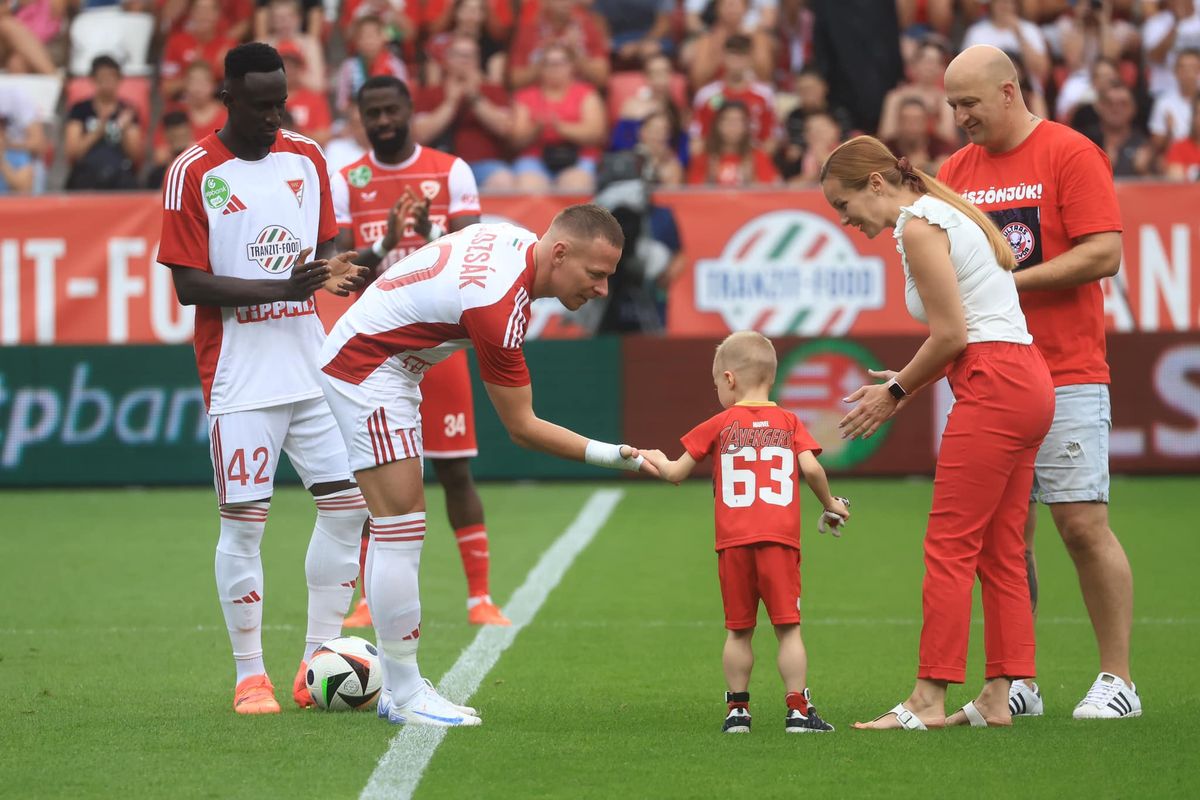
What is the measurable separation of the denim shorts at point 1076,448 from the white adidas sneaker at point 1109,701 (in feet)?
2.24

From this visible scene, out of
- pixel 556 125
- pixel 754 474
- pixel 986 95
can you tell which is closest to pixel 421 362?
pixel 754 474

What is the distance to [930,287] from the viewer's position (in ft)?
19.5

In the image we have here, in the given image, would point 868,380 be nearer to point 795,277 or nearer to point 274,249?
point 795,277

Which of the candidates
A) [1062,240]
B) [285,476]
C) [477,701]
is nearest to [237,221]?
[477,701]

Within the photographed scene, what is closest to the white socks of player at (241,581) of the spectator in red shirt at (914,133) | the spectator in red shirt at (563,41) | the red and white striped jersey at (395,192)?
the red and white striped jersey at (395,192)

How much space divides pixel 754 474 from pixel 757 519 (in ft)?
0.53

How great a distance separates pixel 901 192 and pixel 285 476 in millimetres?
9565

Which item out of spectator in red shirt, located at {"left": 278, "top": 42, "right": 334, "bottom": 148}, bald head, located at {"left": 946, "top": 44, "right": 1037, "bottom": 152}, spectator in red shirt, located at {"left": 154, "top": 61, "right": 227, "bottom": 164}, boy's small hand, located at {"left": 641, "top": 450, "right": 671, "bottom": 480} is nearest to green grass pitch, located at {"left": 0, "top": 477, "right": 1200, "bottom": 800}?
boy's small hand, located at {"left": 641, "top": 450, "right": 671, "bottom": 480}

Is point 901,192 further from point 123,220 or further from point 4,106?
point 4,106

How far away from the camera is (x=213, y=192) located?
6648 mm

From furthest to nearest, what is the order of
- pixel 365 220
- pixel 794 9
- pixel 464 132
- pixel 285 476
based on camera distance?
pixel 794 9 → pixel 464 132 → pixel 285 476 → pixel 365 220

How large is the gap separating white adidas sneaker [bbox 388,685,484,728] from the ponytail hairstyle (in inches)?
91.0

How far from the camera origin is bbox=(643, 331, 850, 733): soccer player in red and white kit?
239 inches

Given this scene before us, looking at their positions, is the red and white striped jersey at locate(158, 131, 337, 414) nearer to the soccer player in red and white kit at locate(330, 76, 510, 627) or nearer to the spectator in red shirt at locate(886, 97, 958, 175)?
the soccer player in red and white kit at locate(330, 76, 510, 627)
